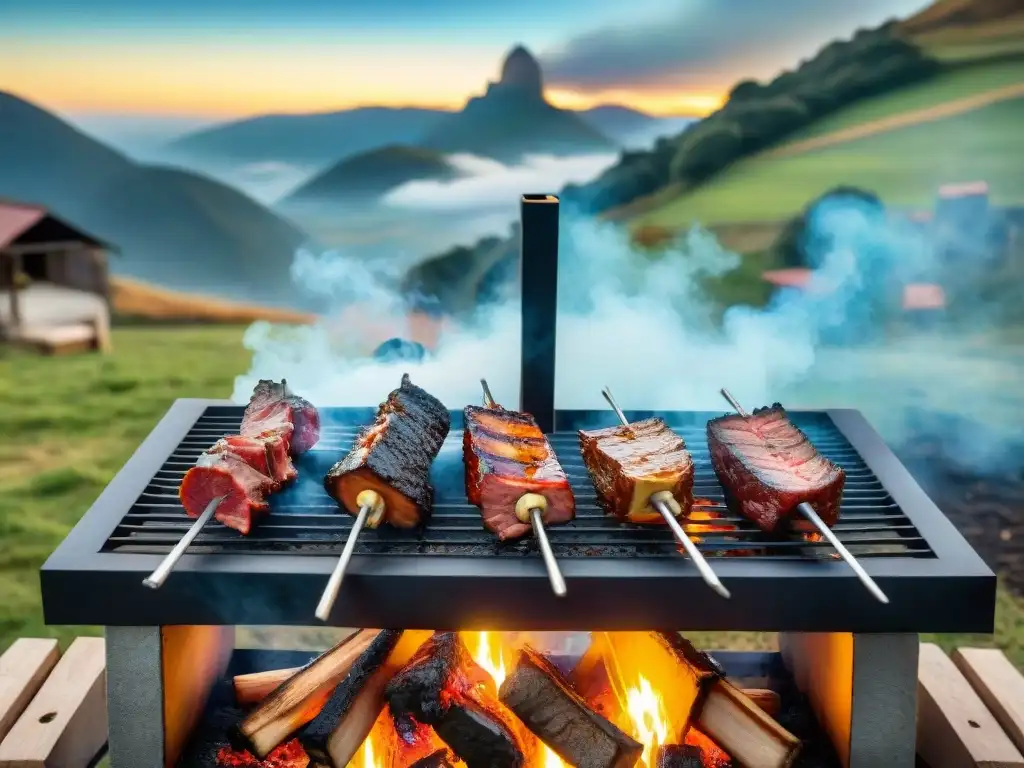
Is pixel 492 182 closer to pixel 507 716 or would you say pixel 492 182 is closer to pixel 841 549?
pixel 507 716

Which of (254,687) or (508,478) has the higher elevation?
(508,478)

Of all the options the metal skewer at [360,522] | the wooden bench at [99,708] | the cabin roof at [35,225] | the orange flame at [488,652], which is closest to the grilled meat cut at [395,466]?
the metal skewer at [360,522]

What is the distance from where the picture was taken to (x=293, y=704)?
295 cm

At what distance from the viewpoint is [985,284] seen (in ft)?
26.1

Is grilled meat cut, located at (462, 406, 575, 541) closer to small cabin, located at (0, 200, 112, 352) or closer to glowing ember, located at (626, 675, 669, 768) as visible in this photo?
glowing ember, located at (626, 675, 669, 768)

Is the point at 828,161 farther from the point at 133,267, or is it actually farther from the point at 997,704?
the point at 133,267

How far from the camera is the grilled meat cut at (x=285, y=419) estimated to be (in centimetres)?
323

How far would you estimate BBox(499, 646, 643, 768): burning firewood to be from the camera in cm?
282

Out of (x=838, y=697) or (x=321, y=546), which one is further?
(x=838, y=697)

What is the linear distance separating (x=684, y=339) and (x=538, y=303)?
134 cm

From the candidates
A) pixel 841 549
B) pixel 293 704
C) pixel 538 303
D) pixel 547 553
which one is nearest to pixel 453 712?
pixel 293 704

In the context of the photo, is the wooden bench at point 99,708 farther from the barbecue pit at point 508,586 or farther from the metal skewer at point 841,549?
the metal skewer at point 841,549

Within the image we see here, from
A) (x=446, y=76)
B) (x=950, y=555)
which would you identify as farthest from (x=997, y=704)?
(x=446, y=76)

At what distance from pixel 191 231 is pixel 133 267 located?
2.50 feet
